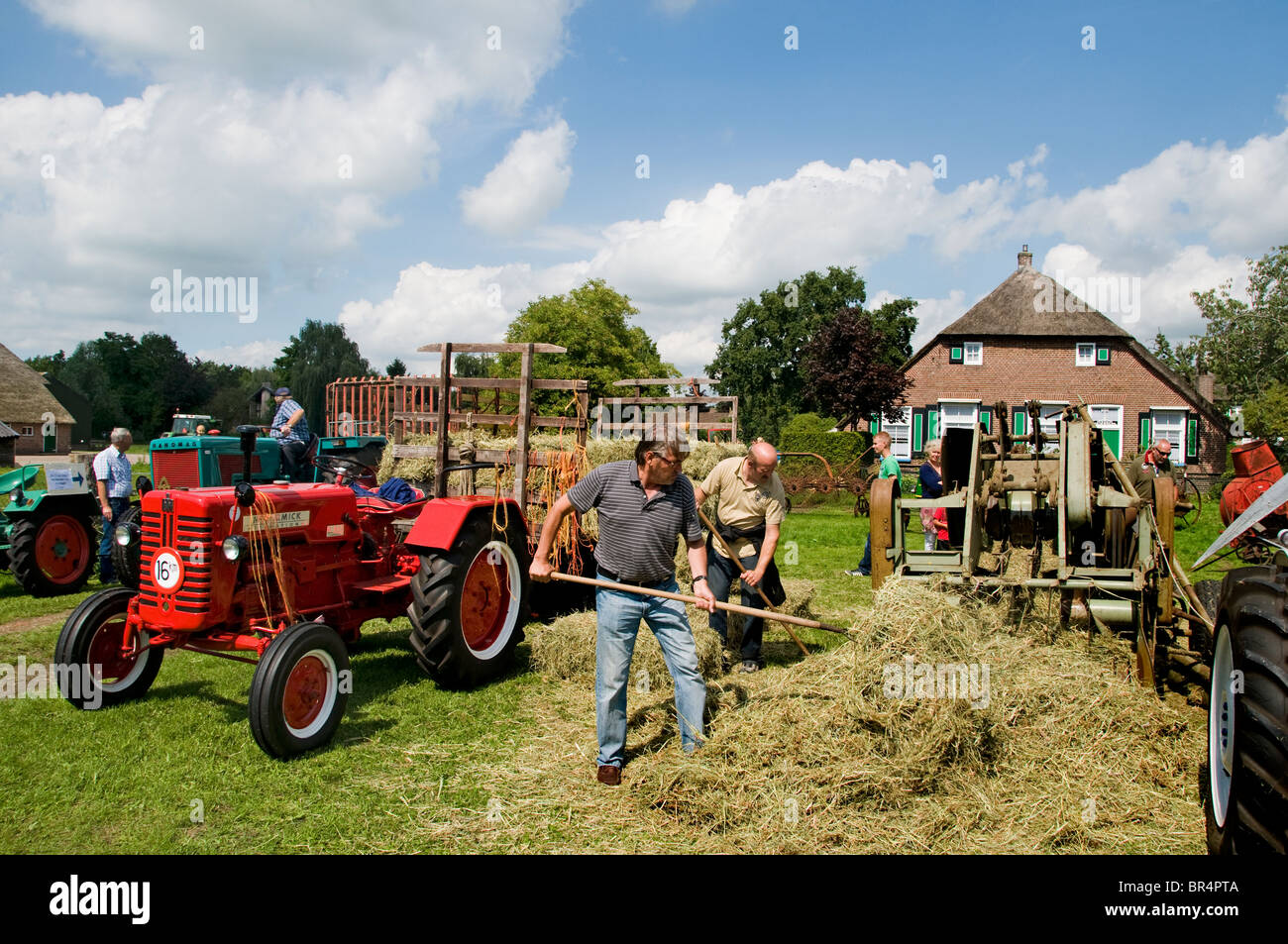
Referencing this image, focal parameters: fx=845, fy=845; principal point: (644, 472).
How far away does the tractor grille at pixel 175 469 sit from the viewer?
9359 mm

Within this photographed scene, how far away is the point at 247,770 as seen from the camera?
4199mm

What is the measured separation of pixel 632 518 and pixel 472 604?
1984 mm

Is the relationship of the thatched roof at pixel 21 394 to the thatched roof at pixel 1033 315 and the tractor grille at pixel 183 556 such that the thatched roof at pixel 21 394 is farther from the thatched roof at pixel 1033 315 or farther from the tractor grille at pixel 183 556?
the tractor grille at pixel 183 556

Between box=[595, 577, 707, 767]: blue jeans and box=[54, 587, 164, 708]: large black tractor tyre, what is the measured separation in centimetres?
291

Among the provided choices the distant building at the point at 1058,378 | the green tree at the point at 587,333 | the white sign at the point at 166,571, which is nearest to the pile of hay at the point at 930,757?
the white sign at the point at 166,571

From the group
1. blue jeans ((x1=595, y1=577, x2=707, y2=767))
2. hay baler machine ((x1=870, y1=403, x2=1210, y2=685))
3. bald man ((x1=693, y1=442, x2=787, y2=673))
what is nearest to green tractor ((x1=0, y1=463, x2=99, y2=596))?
bald man ((x1=693, y1=442, x2=787, y2=673))

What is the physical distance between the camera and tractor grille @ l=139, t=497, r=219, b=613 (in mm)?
4617

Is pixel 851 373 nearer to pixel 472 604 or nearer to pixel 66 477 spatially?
pixel 66 477

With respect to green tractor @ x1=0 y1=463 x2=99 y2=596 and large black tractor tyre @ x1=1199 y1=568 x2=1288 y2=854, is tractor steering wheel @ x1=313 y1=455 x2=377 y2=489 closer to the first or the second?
green tractor @ x1=0 y1=463 x2=99 y2=596

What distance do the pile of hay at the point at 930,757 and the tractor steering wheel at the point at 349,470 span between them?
11.3ft

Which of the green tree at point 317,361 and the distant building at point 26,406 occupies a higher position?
the green tree at point 317,361

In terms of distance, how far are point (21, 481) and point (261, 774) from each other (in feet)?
25.9

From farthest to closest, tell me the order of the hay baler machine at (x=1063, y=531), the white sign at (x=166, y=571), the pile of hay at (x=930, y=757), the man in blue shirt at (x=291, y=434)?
the man in blue shirt at (x=291, y=434)
the hay baler machine at (x=1063, y=531)
the white sign at (x=166, y=571)
the pile of hay at (x=930, y=757)
